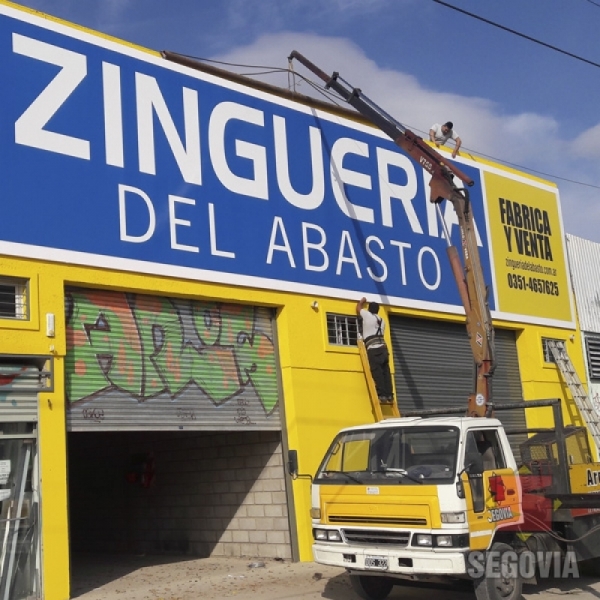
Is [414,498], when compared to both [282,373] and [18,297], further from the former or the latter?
[18,297]

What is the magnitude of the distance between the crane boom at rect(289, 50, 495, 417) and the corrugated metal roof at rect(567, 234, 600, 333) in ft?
28.1

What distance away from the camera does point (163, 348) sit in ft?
41.8

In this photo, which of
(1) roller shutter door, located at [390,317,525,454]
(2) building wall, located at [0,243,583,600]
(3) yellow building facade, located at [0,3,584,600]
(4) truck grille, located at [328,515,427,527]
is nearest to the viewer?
(4) truck grille, located at [328,515,427,527]

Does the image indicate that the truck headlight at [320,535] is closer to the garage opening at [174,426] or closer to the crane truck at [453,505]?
the crane truck at [453,505]

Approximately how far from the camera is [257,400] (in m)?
13.8

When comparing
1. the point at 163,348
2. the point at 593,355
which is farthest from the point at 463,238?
the point at 593,355

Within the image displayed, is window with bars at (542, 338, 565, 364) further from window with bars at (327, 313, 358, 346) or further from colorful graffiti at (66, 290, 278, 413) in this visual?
colorful graffiti at (66, 290, 278, 413)

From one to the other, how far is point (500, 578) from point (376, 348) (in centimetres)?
650

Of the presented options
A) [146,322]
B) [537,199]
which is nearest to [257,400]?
[146,322]

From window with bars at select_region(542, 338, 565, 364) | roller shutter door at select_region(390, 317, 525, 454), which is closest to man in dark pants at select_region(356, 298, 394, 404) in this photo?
roller shutter door at select_region(390, 317, 525, 454)

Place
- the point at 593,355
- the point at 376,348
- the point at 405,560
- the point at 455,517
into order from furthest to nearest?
the point at 593,355, the point at 376,348, the point at 405,560, the point at 455,517

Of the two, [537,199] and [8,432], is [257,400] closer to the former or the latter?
[8,432]

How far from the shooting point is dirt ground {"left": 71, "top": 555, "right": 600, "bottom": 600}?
418 inches

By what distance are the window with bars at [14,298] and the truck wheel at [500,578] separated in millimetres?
6475
